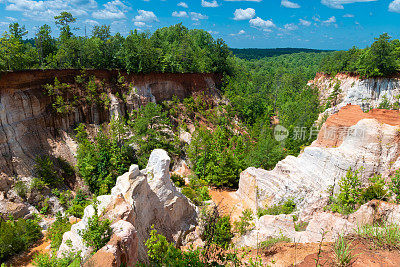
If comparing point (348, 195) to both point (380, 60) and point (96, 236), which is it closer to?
point (96, 236)

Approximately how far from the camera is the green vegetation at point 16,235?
13.9 m

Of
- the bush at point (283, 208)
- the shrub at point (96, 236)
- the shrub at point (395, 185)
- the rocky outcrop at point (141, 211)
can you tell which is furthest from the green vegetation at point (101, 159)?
the shrub at point (395, 185)

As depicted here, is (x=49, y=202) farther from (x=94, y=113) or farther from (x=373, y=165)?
(x=373, y=165)

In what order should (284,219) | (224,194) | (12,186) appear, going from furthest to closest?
1. (224,194)
2. (12,186)
3. (284,219)

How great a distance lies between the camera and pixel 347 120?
18484mm

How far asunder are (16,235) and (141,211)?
9.43m

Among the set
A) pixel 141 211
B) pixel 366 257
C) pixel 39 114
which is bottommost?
pixel 141 211

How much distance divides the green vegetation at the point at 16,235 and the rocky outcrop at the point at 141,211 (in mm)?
7018

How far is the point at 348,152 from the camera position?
1648 centimetres

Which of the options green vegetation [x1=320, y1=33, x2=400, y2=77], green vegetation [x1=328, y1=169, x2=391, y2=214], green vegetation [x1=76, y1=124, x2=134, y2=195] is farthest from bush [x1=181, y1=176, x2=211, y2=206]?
green vegetation [x1=320, y1=33, x2=400, y2=77]

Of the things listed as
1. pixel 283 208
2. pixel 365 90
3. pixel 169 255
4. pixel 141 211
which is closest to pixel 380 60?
pixel 365 90

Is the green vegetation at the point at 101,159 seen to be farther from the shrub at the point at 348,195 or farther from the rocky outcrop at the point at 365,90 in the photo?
the rocky outcrop at the point at 365,90

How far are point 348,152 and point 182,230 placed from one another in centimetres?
1319

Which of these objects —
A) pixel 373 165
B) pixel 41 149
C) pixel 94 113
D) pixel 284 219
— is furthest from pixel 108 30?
pixel 373 165
